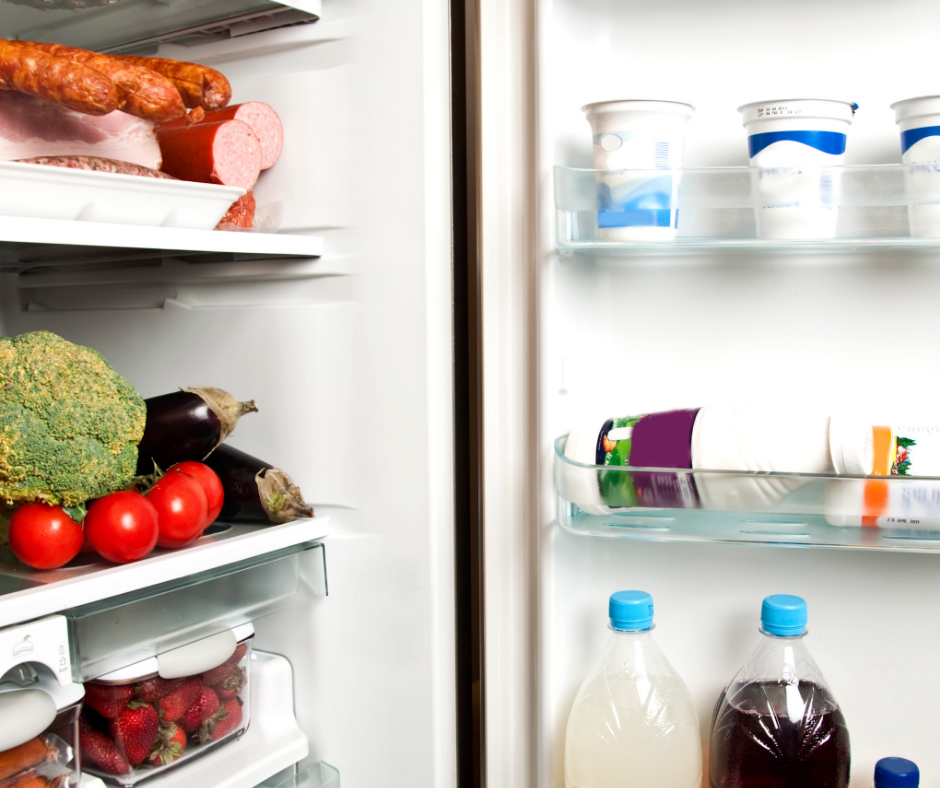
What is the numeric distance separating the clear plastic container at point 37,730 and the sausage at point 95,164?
46 centimetres

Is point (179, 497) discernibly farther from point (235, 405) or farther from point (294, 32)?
point (294, 32)

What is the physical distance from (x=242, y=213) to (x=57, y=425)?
1.12 ft

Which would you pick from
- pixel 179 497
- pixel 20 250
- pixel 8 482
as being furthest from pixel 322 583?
pixel 20 250

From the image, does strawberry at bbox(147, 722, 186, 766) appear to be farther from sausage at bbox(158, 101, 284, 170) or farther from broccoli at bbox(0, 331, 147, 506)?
sausage at bbox(158, 101, 284, 170)

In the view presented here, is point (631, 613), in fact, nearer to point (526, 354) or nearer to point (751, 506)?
point (751, 506)

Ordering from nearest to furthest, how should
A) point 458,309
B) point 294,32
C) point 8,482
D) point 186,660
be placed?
point 8,482 → point 186,660 → point 294,32 → point 458,309

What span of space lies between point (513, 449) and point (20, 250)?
2.25ft

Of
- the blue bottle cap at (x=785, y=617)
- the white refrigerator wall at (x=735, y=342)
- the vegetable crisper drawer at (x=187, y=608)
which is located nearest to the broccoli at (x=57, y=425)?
the vegetable crisper drawer at (x=187, y=608)

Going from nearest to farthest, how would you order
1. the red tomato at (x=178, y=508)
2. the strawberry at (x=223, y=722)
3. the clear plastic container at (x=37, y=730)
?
the clear plastic container at (x=37, y=730) → the red tomato at (x=178, y=508) → the strawberry at (x=223, y=722)

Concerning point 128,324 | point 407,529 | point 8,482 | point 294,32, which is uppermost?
point 294,32

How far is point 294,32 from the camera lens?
1.02 meters

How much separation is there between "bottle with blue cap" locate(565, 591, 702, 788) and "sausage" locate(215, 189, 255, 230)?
2.00 feet

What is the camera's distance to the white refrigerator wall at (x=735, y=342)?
93 centimetres

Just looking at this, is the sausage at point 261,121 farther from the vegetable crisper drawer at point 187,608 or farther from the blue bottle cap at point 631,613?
the blue bottle cap at point 631,613
